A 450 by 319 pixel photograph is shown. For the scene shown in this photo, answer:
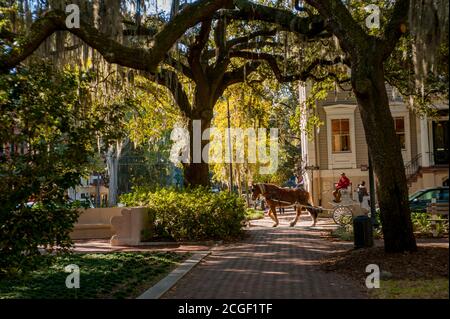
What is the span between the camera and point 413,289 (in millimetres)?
8211

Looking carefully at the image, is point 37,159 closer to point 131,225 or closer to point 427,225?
point 131,225

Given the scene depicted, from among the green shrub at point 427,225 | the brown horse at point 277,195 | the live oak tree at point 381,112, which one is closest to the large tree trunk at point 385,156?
the live oak tree at point 381,112

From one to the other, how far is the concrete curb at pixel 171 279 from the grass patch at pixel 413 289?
3.28 m

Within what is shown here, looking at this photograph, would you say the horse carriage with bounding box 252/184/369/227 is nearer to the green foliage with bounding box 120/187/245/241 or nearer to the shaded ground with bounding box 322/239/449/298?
the green foliage with bounding box 120/187/245/241

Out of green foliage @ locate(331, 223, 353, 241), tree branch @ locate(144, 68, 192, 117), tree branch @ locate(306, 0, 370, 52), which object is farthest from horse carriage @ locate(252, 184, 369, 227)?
tree branch @ locate(306, 0, 370, 52)

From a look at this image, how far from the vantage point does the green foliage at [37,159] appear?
8375mm

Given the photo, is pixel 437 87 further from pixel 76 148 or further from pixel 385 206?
pixel 76 148

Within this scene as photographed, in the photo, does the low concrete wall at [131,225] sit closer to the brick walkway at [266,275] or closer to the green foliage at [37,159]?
the brick walkway at [266,275]

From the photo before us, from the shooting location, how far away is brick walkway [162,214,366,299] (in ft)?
28.8

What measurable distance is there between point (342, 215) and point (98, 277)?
43.0ft

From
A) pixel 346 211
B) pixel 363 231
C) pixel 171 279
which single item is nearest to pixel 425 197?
pixel 346 211

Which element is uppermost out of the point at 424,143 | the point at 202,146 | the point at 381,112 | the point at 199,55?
the point at 199,55

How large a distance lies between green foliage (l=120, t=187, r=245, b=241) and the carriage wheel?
16.1ft

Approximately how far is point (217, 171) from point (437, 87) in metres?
26.8
